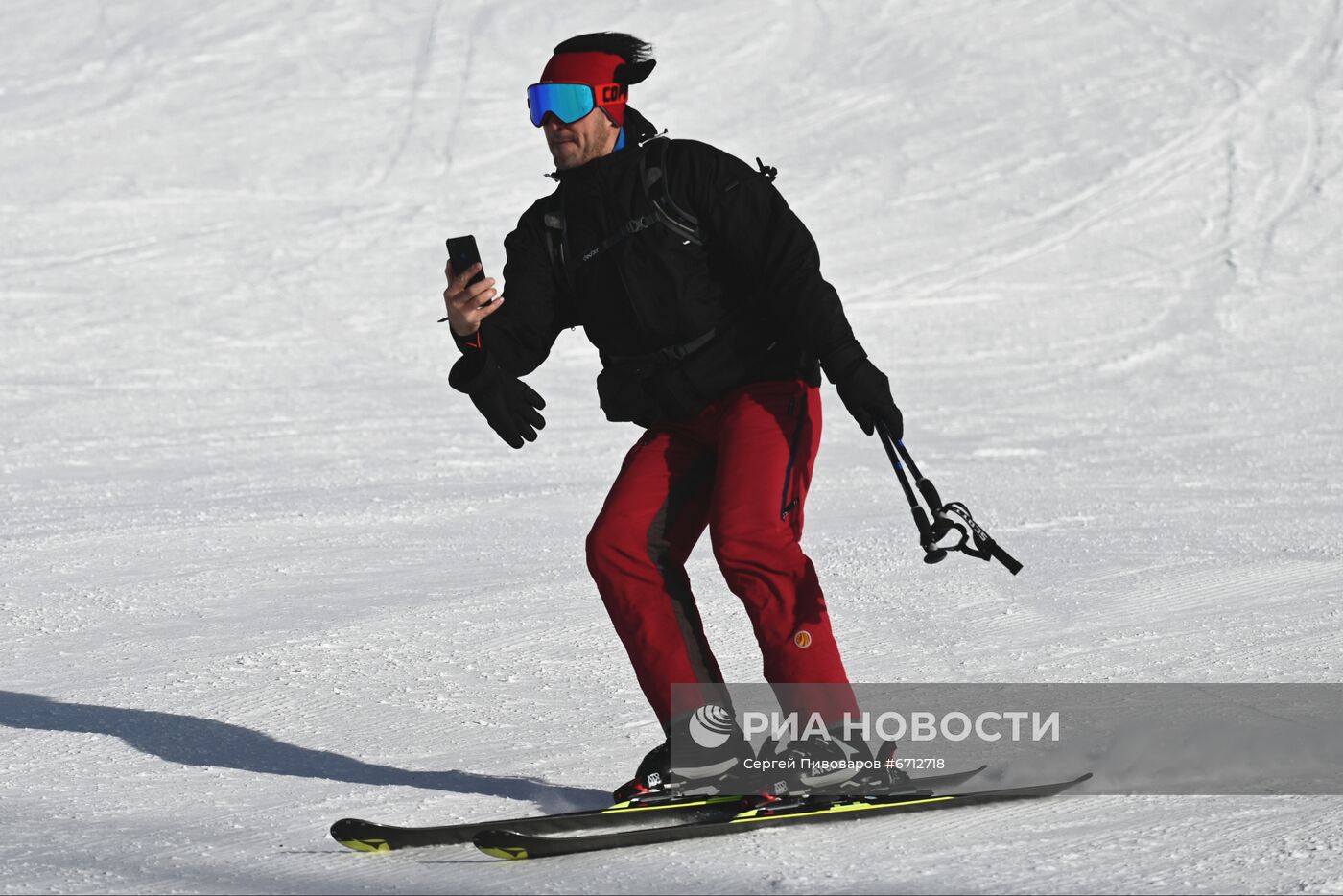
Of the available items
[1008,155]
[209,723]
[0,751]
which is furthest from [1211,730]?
[1008,155]

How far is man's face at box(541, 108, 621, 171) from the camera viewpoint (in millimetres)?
4043

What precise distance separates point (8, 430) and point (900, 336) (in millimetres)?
7431

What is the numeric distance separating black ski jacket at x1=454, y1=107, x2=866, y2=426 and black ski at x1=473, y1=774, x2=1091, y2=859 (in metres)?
0.94

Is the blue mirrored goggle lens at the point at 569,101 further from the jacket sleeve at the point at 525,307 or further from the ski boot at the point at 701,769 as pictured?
the ski boot at the point at 701,769

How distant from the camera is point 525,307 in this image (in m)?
4.11

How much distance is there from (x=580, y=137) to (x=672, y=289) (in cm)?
43

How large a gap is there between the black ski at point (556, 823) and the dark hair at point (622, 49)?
168 centimetres

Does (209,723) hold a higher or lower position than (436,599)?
lower

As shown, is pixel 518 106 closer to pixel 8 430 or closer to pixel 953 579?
pixel 8 430

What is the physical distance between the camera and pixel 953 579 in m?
6.88

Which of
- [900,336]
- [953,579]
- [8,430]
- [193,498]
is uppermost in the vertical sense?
[900,336]

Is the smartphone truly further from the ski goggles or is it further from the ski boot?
the ski boot

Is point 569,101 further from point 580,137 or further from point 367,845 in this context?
point 367,845

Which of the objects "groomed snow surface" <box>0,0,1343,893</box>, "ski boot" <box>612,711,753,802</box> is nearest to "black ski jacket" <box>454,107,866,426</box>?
"ski boot" <box>612,711,753,802</box>
